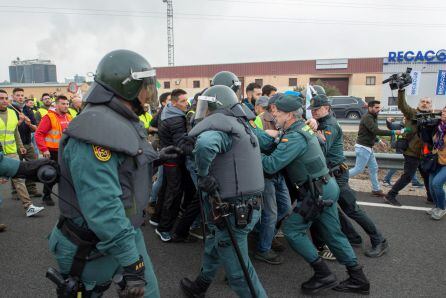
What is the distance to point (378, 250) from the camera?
13.1 feet

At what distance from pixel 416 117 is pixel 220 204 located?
452cm

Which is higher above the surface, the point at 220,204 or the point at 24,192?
the point at 220,204

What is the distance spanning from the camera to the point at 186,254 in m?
4.09

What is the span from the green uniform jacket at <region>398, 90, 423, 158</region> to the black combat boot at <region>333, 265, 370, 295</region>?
3132 millimetres

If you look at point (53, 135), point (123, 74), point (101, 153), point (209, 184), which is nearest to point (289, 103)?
point (209, 184)

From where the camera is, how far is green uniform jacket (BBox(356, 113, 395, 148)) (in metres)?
6.09

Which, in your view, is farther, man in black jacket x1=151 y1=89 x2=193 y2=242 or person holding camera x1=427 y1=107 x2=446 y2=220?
person holding camera x1=427 y1=107 x2=446 y2=220

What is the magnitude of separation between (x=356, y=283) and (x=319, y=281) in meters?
0.36

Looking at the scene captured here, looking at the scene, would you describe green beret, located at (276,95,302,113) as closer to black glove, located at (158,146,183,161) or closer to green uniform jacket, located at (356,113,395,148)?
black glove, located at (158,146,183,161)

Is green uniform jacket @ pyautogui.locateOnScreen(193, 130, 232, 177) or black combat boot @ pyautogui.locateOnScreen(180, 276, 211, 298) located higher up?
green uniform jacket @ pyautogui.locateOnScreen(193, 130, 232, 177)

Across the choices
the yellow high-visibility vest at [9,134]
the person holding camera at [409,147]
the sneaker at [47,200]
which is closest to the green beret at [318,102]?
the person holding camera at [409,147]

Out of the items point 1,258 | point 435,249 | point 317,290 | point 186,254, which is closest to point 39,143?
point 1,258

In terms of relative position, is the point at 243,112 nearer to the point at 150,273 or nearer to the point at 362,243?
the point at 150,273

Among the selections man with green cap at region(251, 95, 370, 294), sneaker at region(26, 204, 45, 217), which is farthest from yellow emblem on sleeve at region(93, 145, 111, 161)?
sneaker at region(26, 204, 45, 217)
